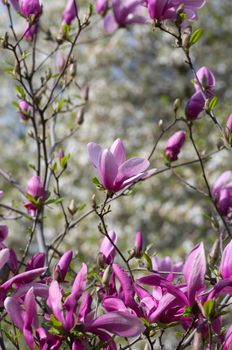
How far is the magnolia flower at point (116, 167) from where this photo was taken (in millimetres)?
998

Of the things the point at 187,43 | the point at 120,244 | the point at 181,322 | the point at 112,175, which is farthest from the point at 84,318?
the point at 120,244

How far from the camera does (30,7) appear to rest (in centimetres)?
145

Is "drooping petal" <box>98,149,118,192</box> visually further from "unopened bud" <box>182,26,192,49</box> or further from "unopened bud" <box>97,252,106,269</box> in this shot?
"unopened bud" <box>182,26,192,49</box>

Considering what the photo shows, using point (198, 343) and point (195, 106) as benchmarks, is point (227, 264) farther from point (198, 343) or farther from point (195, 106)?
point (195, 106)

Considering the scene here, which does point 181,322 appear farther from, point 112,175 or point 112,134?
point 112,134

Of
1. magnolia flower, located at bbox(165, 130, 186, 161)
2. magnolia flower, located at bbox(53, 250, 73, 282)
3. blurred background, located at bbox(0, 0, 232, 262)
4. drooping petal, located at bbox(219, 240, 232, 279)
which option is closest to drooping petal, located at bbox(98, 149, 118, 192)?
magnolia flower, located at bbox(53, 250, 73, 282)

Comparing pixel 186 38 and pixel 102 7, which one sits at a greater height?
pixel 102 7

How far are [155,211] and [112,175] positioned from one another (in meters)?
5.62

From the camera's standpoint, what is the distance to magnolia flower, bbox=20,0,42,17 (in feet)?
4.69

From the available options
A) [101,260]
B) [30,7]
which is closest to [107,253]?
[101,260]

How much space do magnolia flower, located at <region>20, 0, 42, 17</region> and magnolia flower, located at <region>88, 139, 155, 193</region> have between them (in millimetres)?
564

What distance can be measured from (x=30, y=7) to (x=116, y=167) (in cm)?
62

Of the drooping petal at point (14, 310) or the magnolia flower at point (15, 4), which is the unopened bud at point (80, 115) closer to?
the magnolia flower at point (15, 4)

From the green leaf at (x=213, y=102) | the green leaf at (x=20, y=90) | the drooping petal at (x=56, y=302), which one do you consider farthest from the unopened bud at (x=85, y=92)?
the drooping petal at (x=56, y=302)
